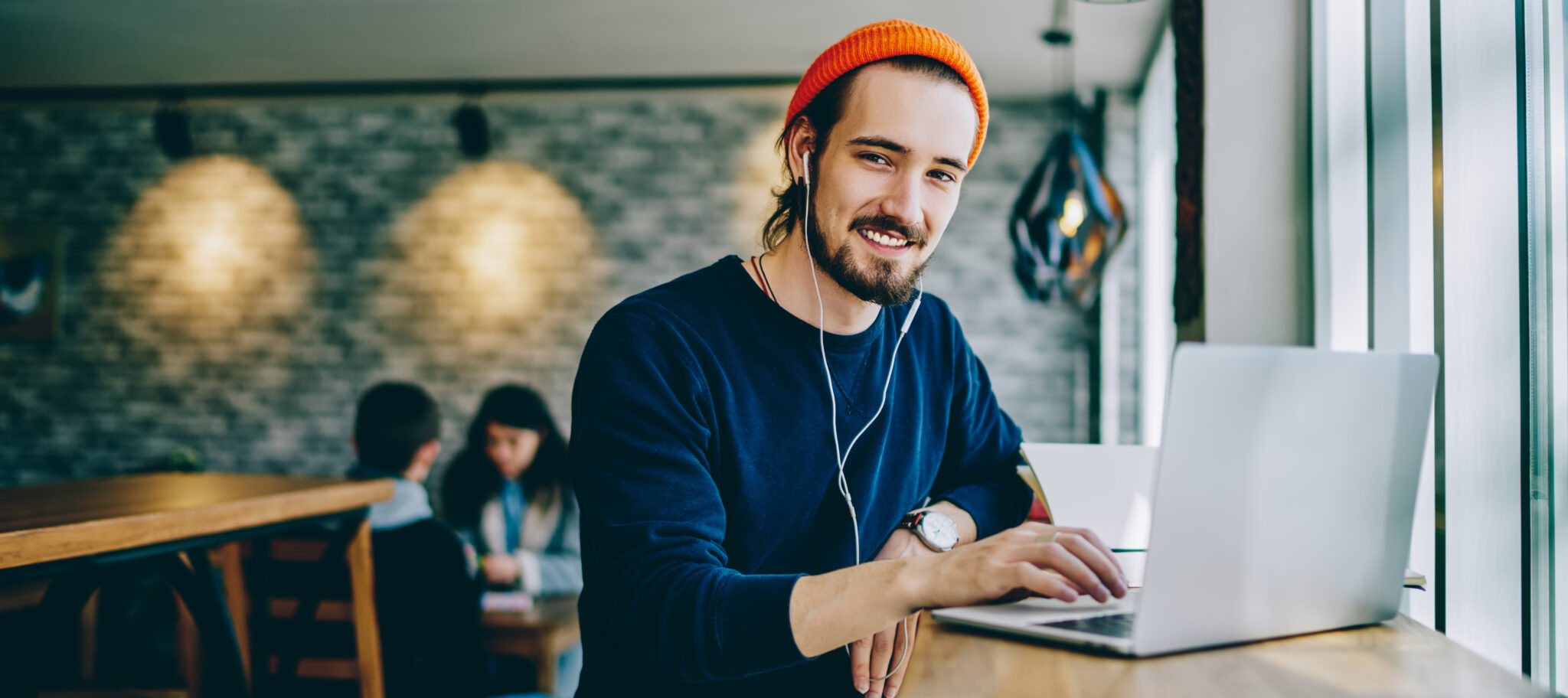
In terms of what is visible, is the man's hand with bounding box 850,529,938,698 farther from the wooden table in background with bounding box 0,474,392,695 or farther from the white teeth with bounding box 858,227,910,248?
the wooden table in background with bounding box 0,474,392,695

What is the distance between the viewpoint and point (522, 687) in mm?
2518

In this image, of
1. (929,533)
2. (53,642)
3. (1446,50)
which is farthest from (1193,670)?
(53,642)

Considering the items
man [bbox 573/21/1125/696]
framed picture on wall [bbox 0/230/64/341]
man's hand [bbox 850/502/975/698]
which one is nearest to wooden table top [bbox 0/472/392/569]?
man [bbox 573/21/1125/696]

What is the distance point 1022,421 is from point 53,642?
3.65m

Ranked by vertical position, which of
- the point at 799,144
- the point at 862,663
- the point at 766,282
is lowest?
the point at 862,663

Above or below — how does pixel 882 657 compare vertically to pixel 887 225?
below

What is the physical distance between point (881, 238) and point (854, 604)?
20.2 inches

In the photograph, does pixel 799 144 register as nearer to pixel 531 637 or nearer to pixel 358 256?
pixel 531 637

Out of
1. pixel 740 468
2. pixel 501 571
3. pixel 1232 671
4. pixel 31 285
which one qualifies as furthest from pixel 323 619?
pixel 31 285

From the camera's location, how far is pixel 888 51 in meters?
1.12

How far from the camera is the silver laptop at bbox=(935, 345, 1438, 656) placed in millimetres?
725

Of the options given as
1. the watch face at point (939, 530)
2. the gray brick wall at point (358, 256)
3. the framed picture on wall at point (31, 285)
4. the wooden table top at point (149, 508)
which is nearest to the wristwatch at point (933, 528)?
the watch face at point (939, 530)

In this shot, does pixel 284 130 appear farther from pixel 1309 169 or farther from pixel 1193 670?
pixel 1193 670

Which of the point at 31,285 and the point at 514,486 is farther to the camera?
the point at 31,285
